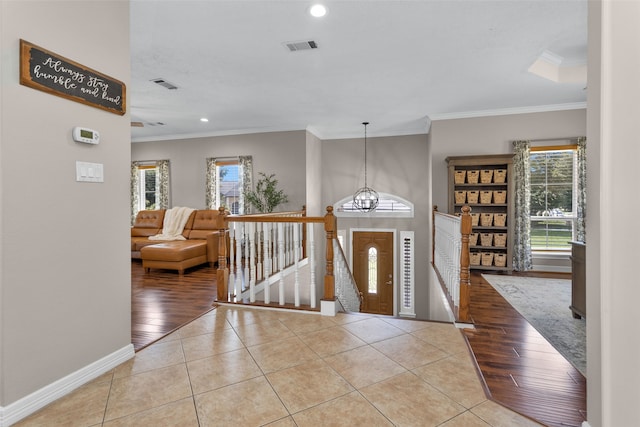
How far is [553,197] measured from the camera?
576 centimetres

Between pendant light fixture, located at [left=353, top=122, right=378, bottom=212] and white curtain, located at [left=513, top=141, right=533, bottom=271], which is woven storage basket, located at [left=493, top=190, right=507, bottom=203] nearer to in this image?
white curtain, located at [left=513, top=141, right=533, bottom=271]

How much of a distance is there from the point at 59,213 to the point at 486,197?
585cm

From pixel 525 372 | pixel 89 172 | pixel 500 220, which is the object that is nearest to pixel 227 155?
pixel 89 172

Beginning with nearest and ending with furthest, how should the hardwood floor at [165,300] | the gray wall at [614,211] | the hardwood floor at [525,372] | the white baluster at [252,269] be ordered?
the gray wall at [614,211]
the hardwood floor at [525,372]
the hardwood floor at [165,300]
the white baluster at [252,269]

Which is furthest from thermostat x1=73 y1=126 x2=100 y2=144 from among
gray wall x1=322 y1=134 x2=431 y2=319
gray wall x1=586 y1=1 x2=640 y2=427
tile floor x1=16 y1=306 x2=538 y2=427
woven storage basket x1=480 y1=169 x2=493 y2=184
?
gray wall x1=322 y1=134 x2=431 y2=319

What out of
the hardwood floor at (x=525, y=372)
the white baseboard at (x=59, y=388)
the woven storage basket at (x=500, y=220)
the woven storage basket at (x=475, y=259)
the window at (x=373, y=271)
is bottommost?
the window at (x=373, y=271)

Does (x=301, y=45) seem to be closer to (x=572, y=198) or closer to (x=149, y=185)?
(x=572, y=198)

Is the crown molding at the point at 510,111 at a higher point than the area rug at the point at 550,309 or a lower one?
higher

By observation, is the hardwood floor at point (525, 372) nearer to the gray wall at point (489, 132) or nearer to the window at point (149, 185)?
the gray wall at point (489, 132)

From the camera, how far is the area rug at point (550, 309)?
8.69 ft

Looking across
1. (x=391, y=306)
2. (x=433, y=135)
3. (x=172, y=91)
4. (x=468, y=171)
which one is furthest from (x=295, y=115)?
(x=391, y=306)

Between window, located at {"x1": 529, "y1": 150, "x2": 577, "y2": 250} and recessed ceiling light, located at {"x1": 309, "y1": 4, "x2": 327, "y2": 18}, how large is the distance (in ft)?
15.8

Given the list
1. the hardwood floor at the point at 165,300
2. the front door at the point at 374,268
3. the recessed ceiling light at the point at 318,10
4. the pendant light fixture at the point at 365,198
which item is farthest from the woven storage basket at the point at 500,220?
the hardwood floor at the point at 165,300

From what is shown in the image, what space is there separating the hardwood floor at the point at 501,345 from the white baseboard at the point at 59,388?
31 cm
